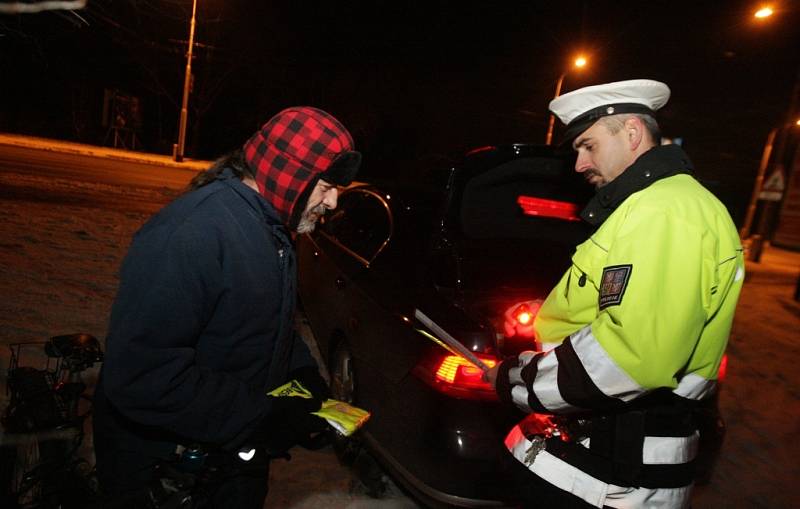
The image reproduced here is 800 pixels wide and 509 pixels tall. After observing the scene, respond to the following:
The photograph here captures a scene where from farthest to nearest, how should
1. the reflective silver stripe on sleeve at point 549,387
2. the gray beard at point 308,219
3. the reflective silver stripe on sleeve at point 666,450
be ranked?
1. the gray beard at point 308,219
2. the reflective silver stripe on sleeve at point 666,450
3. the reflective silver stripe on sleeve at point 549,387

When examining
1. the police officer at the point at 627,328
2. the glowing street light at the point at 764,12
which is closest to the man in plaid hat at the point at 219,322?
the police officer at the point at 627,328

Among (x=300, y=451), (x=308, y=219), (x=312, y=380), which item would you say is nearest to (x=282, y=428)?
(x=312, y=380)

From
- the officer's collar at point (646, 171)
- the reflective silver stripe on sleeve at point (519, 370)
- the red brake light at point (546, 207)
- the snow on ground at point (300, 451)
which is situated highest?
the officer's collar at point (646, 171)

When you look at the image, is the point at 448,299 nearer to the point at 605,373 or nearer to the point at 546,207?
the point at 546,207

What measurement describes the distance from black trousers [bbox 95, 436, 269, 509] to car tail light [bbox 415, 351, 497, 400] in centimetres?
100

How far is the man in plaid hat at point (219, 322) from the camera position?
1.39 meters

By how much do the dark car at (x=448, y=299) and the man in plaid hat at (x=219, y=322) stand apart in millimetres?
912

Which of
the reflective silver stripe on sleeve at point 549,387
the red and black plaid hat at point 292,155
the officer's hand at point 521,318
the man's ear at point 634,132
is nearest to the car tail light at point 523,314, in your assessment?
the officer's hand at point 521,318

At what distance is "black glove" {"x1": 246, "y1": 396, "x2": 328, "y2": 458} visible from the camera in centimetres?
166

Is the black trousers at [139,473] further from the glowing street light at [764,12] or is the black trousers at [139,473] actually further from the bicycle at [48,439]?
the glowing street light at [764,12]

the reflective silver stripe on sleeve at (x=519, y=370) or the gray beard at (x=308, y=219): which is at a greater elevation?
the gray beard at (x=308, y=219)

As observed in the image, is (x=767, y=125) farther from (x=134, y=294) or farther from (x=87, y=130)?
(x=87, y=130)

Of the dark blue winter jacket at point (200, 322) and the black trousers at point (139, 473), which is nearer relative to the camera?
the dark blue winter jacket at point (200, 322)

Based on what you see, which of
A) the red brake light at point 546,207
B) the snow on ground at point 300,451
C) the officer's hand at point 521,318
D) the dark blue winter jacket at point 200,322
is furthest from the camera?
the snow on ground at point 300,451
